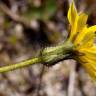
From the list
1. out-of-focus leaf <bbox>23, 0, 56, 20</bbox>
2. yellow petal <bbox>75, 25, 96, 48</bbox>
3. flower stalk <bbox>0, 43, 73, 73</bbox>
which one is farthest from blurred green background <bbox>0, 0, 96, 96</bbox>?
yellow petal <bbox>75, 25, 96, 48</bbox>

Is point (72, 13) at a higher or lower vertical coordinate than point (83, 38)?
higher

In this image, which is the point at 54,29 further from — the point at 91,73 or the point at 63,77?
the point at 91,73

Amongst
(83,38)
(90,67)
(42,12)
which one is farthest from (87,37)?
(42,12)

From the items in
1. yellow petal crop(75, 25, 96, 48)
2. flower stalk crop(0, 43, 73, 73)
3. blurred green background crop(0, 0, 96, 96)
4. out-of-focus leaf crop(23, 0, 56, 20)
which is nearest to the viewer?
yellow petal crop(75, 25, 96, 48)

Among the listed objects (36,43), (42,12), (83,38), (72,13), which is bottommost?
(36,43)

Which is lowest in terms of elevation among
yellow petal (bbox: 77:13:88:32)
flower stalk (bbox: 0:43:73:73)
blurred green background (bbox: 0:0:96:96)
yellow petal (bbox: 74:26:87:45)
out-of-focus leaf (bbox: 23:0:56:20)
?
blurred green background (bbox: 0:0:96:96)

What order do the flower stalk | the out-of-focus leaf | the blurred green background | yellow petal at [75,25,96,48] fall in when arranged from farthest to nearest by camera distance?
the out-of-focus leaf < the blurred green background < the flower stalk < yellow petal at [75,25,96,48]

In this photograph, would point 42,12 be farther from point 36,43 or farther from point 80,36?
point 80,36

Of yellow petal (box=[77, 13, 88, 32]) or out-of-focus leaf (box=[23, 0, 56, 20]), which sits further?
out-of-focus leaf (box=[23, 0, 56, 20])

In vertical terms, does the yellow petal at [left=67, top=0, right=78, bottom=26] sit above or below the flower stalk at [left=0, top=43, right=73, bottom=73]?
above

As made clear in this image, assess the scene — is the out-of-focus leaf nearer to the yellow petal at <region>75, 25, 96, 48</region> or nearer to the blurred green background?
the blurred green background
